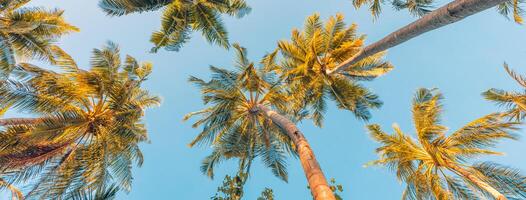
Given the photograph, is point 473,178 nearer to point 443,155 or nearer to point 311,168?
point 443,155

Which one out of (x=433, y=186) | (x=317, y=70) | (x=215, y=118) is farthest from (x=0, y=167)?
(x=433, y=186)

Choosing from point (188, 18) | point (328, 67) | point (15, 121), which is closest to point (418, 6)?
point (328, 67)

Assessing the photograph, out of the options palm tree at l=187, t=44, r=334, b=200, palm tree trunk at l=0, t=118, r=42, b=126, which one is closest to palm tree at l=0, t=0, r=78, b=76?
palm tree trunk at l=0, t=118, r=42, b=126

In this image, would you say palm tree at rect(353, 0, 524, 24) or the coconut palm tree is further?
the coconut palm tree

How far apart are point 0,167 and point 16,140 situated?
2.40 feet

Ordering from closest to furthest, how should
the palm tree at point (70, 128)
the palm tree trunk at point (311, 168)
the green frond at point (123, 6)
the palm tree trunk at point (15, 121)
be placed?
the palm tree trunk at point (311, 168) → the palm tree at point (70, 128) → the palm tree trunk at point (15, 121) → the green frond at point (123, 6)

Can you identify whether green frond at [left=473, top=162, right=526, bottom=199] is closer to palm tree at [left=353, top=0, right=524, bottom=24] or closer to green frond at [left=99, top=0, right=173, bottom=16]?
palm tree at [left=353, top=0, right=524, bottom=24]

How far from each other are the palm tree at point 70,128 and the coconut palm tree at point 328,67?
5532mm

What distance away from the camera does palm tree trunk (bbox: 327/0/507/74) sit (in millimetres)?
4446

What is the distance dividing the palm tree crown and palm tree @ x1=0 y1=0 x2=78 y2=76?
5.85m

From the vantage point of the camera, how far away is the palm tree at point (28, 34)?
11.2 m

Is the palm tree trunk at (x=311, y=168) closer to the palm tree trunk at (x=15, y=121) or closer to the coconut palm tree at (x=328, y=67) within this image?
the coconut palm tree at (x=328, y=67)

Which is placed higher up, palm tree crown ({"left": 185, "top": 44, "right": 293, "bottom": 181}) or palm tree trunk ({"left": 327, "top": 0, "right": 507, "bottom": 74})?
palm tree crown ({"left": 185, "top": 44, "right": 293, "bottom": 181})

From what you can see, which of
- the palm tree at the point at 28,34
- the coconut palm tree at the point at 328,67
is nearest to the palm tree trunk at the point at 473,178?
the coconut palm tree at the point at 328,67
